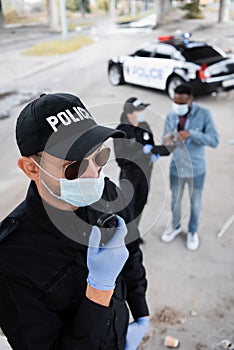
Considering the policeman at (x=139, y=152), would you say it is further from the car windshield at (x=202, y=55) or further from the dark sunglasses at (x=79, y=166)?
the car windshield at (x=202, y=55)

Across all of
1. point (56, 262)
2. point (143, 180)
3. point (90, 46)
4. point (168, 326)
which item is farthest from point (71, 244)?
point (90, 46)

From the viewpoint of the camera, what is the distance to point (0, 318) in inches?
53.4

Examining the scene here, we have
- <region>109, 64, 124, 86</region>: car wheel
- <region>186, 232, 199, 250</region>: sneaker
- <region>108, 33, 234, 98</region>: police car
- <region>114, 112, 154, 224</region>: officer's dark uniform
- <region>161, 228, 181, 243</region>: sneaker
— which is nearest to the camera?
<region>114, 112, 154, 224</region>: officer's dark uniform

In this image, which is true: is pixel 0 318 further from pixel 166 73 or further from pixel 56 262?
pixel 166 73

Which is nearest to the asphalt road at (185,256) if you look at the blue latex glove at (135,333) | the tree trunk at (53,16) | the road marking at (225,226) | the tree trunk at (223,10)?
the road marking at (225,226)

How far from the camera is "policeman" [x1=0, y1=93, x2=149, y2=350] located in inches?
53.0

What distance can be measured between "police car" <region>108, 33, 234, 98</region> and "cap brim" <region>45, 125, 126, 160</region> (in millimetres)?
8215

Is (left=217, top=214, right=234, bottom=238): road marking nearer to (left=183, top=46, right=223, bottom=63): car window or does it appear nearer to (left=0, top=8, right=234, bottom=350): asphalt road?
(left=0, top=8, right=234, bottom=350): asphalt road

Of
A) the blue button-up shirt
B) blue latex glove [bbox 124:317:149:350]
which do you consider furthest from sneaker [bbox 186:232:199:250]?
blue latex glove [bbox 124:317:149:350]

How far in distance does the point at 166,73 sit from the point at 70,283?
8969 millimetres

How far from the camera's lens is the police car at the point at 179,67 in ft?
30.8

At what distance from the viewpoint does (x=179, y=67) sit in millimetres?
9547

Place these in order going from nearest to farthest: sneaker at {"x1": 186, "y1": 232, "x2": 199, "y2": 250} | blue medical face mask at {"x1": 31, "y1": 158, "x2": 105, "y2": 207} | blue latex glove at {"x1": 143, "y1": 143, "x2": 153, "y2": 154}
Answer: blue medical face mask at {"x1": 31, "y1": 158, "x2": 105, "y2": 207}, blue latex glove at {"x1": 143, "y1": 143, "x2": 153, "y2": 154}, sneaker at {"x1": 186, "y1": 232, "x2": 199, "y2": 250}

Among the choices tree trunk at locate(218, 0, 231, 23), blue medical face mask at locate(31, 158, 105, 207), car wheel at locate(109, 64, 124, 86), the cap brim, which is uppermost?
the cap brim
